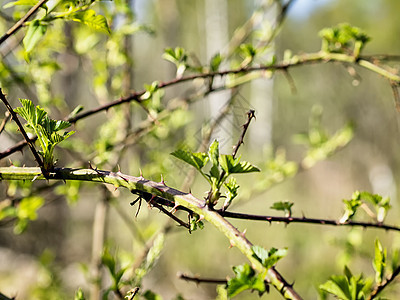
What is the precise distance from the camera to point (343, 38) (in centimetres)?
97

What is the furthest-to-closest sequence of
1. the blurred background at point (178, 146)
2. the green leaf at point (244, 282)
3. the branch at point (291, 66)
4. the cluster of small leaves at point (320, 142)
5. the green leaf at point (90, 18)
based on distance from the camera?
the cluster of small leaves at point (320, 142) → the blurred background at point (178, 146) → the branch at point (291, 66) → the green leaf at point (90, 18) → the green leaf at point (244, 282)

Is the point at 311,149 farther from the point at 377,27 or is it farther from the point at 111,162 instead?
the point at 377,27

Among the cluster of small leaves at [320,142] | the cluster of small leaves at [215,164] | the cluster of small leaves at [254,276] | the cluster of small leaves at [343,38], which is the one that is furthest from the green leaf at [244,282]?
the cluster of small leaves at [320,142]

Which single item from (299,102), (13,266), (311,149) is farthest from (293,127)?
(311,149)

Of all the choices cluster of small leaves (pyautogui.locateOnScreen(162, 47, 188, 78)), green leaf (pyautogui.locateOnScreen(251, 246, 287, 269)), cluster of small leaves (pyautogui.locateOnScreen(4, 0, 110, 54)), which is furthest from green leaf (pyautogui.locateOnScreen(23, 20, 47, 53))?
green leaf (pyautogui.locateOnScreen(251, 246, 287, 269))

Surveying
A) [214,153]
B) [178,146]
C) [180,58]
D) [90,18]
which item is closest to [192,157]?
[214,153]

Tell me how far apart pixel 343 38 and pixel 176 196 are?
65 cm

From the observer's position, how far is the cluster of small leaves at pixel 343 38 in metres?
0.93

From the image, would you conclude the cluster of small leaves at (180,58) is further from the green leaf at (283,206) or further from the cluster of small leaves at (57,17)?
the green leaf at (283,206)

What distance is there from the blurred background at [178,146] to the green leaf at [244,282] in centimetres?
27

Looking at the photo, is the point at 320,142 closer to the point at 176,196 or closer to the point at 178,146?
the point at 178,146

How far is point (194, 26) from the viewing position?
16984 mm

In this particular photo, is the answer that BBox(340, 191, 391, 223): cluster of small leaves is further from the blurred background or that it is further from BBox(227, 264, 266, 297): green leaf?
BBox(227, 264, 266, 297): green leaf

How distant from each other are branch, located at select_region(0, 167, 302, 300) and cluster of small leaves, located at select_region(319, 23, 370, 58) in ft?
1.99
